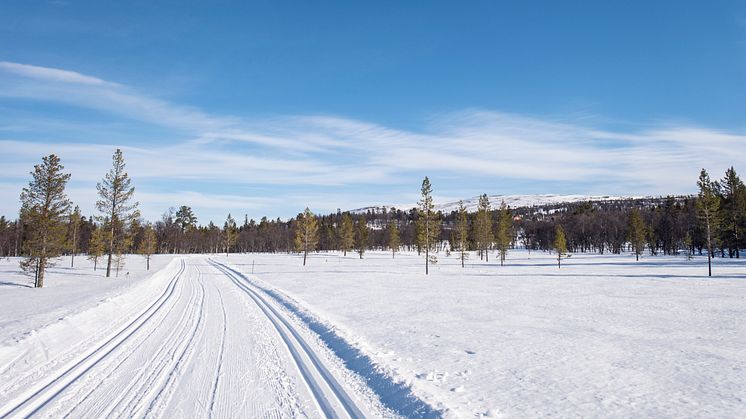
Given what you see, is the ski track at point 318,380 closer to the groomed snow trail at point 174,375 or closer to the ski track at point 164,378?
the groomed snow trail at point 174,375

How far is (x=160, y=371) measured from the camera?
7.59 metres

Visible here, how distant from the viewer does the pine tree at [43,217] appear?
3183 centimetres

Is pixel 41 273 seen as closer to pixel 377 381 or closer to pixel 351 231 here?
pixel 377 381

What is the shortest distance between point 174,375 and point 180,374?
106mm

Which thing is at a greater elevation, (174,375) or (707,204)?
(707,204)

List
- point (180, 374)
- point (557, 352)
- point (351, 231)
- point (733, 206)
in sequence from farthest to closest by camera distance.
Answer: point (351, 231) < point (733, 206) < point (557, 352) < point (180, 374)

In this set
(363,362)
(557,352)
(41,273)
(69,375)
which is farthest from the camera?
(41,273)

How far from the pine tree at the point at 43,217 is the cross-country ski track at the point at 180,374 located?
86.2 ft

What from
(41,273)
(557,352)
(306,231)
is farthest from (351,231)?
(557,352)

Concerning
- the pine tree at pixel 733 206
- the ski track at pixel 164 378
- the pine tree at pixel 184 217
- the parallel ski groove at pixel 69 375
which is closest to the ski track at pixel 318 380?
the ski track at pixel 164 378

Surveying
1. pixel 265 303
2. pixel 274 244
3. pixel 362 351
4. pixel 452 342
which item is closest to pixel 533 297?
pixel 452 342

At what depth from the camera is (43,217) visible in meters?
32.0

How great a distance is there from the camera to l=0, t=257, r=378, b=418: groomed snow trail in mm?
5891

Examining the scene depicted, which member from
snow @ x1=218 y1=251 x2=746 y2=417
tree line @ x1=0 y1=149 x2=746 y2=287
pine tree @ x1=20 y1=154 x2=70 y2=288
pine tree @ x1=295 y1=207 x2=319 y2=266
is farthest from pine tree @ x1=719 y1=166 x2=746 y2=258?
pine tree @ x1=20 y1=154 x2=70 y2=288
